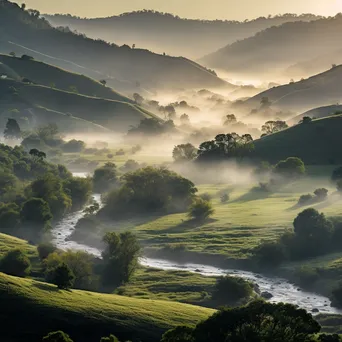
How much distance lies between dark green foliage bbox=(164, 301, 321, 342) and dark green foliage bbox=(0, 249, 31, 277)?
4096 centimetres

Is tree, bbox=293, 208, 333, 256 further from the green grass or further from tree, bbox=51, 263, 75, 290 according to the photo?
tree, bbox=51, 263, 75, 290

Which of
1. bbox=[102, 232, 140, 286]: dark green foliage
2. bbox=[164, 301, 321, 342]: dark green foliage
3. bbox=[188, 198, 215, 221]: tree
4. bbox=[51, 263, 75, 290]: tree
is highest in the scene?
bbox=[188, 198, 215, 221]: tree

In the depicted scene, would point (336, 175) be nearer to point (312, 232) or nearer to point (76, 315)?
point (312, 232)

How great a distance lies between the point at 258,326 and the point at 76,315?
21313 mm

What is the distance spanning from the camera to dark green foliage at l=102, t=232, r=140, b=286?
104 metres

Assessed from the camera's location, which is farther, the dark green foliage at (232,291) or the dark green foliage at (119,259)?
the dark green foliage at (119,259)

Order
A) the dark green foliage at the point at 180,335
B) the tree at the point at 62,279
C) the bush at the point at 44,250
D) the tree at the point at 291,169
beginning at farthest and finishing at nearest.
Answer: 1. the tree at the point at 291,169
2. the bush at the point at 44,250
3. the tree at the point at 62,279
4. the dark green foliage at the point at 180,335

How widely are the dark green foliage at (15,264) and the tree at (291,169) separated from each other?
336 ft

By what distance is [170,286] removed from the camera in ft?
337

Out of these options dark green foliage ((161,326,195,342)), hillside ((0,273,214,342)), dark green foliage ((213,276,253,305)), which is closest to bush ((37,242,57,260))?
dark green foliage ((213,276,253,305))

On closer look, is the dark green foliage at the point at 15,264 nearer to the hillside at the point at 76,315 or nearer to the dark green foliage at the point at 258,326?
the hillside at the point at 76,315

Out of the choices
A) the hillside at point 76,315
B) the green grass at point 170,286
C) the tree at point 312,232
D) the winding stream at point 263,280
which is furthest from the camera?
the tree at point 312,232

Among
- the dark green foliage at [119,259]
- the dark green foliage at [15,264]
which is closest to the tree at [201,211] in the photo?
the dark green foliage at [119,259]

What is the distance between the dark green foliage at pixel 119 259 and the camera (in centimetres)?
10431
